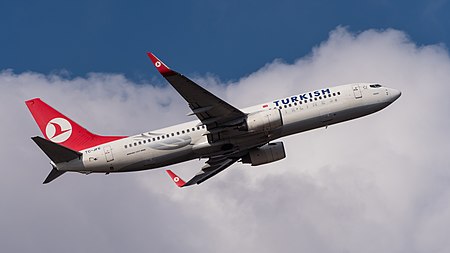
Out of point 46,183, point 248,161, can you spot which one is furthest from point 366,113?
point 46,183

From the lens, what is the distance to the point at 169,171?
8675cm

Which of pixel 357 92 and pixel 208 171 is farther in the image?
pixel 208 171

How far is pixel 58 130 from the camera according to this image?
81812 mm

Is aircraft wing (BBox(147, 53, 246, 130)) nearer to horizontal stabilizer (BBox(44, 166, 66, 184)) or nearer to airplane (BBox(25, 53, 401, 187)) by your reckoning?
airplane (BBox(25, 53, 401, 187))

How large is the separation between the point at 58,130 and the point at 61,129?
0.98 feet

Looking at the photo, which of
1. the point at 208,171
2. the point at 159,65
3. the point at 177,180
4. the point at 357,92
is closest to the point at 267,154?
the point at 208,171

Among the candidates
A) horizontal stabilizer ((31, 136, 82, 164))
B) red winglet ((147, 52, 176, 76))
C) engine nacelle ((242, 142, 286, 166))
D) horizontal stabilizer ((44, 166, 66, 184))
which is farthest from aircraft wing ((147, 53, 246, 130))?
horizontal stabilizer ((44, 166, 66, 184))

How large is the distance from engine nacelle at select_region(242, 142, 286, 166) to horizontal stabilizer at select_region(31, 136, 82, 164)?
1692 cm

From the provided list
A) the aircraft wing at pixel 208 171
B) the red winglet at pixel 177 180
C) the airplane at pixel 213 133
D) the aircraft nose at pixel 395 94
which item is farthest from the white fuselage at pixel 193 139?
the red winglet at pixel 177 180

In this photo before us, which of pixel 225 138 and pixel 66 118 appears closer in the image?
pixel 225 138

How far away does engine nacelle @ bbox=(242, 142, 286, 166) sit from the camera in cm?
8294

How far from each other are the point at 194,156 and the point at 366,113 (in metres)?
16.7

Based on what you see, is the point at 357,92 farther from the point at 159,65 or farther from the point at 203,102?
the point at 159,65

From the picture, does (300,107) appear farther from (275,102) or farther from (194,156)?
(194,156)
